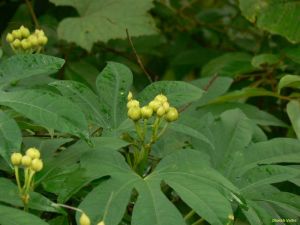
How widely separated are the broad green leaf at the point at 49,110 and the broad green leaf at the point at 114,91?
7.7 inches

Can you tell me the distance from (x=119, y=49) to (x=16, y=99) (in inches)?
49.4

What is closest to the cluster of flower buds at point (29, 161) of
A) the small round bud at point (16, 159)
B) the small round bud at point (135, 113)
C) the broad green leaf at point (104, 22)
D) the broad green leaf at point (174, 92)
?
the small round bud at point (16, 159)

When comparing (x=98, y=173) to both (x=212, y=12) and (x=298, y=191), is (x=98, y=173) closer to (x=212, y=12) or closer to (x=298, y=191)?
(x=298, y=191)

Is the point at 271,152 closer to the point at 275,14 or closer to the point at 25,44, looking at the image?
the point at 25,44

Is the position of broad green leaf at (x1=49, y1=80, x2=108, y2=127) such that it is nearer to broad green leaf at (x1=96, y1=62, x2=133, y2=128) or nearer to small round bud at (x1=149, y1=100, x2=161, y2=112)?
broad green leaf at (x1=96, y1=62, x2=133, y2=128)

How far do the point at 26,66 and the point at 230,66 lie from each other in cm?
98

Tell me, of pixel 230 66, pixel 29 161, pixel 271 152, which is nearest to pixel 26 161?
pixel 29 161

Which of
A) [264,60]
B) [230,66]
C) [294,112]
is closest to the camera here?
[294,112]

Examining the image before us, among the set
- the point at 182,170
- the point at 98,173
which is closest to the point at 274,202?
the point at 182,170

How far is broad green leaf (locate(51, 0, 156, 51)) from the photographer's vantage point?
5.86 feet

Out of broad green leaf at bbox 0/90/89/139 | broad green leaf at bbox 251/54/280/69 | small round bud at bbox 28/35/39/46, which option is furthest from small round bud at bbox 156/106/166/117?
broad green leaf at bbox 251/54/280/69

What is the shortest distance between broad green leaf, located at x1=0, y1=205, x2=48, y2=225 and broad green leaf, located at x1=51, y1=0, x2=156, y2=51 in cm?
99

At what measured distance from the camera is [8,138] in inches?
34.8

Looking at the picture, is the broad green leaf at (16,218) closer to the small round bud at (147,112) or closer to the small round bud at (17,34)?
the small round bud at (147,112)
